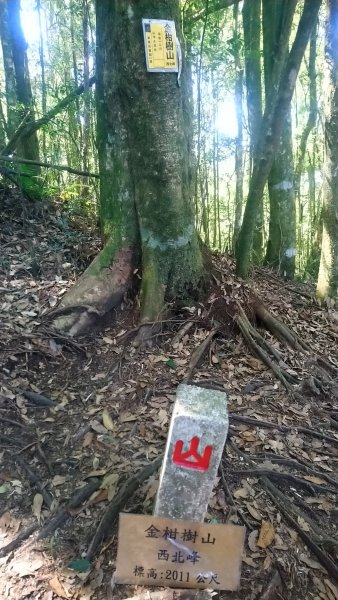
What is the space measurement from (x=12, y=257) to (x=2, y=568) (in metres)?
3.51

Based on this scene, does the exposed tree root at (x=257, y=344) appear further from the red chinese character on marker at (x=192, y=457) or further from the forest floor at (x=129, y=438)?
the red chinese character on marker at (x=192, y=457)

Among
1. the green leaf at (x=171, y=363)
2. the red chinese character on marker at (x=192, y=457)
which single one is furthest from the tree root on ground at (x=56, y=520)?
the red chinese character on marker at (x=192, y=457)

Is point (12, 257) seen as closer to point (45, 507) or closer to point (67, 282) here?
point (67, 282)

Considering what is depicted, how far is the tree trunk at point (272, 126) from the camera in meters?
4.61

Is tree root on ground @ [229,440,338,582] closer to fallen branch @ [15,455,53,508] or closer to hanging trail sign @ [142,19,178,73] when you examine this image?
fallen branch @ [15,455,53,508]

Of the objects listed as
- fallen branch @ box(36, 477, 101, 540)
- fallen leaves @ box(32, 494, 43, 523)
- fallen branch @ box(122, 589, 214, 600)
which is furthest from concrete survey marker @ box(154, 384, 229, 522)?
fallen leaves @ box(32, 494, 43, 523)

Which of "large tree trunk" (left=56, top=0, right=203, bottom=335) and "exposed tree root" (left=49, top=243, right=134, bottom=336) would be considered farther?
"exposed tree root" (left=49, top=243, right=134, bottom=336)

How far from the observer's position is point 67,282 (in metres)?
5.01

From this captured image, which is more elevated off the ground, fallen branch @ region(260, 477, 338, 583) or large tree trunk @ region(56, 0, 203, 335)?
large tree trunk @ region(56, 0, 203, 335)

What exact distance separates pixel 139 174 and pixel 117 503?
9.50 ft

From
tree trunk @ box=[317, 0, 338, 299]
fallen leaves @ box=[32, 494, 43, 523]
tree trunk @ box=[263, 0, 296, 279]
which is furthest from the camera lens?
tree trunk @ box=[263, 0, 296, 279]

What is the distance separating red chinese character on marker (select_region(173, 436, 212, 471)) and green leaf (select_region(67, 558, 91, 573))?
4.08 feet

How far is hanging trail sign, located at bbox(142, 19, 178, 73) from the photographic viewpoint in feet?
13.4

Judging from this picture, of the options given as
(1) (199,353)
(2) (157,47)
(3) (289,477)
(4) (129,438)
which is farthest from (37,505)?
(2) (157,47)
